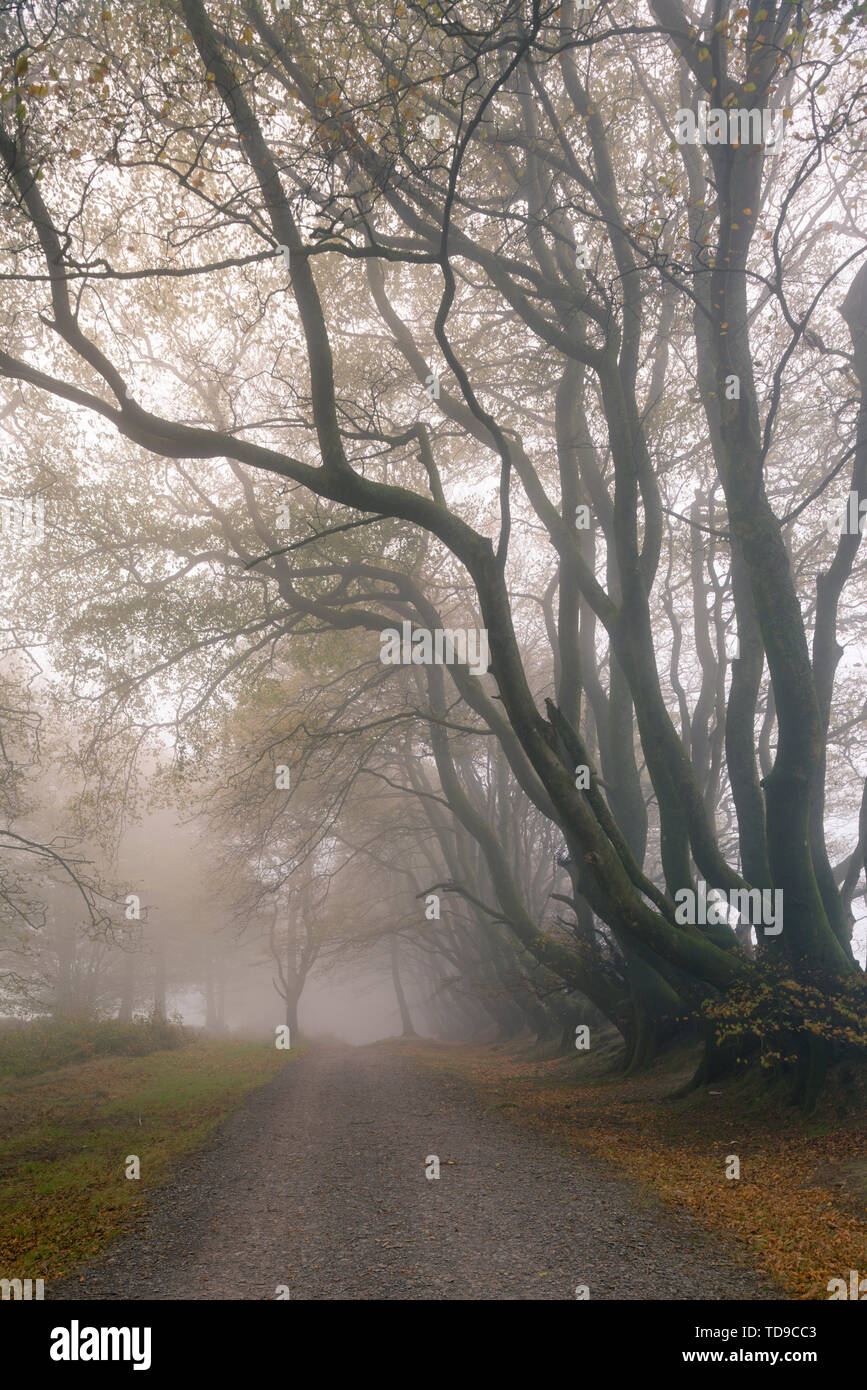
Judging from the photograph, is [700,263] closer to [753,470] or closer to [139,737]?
[753,470]

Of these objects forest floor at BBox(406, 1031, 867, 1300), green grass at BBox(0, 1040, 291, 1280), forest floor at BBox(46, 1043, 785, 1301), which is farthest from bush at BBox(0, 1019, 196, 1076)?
forest floor at BBox(406, 1031, 867, 1300)

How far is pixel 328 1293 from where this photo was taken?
3.80 metres

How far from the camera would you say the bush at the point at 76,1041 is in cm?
1500

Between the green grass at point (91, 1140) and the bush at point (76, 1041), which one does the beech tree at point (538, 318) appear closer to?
the green grass at point (91, 1140)

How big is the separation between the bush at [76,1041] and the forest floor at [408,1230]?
9525mm

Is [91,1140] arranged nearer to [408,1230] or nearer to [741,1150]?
[408,1230]

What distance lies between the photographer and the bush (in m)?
15.0

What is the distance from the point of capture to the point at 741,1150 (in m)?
6.76

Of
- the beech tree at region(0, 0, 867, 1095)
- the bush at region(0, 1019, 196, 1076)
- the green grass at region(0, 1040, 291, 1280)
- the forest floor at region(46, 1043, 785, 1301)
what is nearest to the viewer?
the forest floor at region(46, 1043, 785, 1301)

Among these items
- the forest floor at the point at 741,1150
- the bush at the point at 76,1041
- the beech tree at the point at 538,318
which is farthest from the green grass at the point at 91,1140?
the beech tree at the point at 538,318

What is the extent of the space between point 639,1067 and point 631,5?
49.7 feet

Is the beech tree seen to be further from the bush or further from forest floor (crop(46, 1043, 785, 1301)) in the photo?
the bush

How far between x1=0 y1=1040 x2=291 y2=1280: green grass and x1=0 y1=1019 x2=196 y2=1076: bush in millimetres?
589
